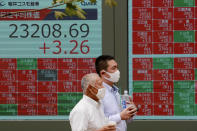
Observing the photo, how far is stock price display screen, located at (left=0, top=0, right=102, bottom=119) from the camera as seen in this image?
8.20 meters

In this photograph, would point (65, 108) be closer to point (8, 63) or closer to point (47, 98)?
point (47, 98)

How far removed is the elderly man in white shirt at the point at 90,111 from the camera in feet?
14.7

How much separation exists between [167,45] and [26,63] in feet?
8.08

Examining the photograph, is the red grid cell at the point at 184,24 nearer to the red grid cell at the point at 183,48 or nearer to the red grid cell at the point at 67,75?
the red grid cell at the point at 183,48

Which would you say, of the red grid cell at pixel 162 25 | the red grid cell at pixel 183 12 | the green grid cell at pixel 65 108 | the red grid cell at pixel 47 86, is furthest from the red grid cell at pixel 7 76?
the red grid cell at pixel 183 12

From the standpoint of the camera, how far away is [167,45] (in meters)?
8.16

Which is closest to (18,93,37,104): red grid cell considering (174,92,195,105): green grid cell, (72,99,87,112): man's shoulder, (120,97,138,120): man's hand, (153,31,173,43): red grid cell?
(153,31,173,43): red grid cell

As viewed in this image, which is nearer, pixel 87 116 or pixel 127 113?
pixel 87 116

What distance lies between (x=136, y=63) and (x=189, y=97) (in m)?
1.09

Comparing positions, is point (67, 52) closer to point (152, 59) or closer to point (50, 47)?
point (50, 47)

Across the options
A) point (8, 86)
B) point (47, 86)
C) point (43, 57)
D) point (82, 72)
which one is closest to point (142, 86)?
point (82, 72)

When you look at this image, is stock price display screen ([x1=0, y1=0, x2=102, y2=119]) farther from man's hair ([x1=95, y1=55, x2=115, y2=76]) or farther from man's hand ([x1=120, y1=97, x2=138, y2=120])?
man's hand ([x1=120, y1=97, x2=138, y2=120])

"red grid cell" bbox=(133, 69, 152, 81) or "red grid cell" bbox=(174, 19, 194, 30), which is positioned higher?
"red grid cell" bbox=(174, 19, 194, 30)

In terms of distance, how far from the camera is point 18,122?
8.30 m
